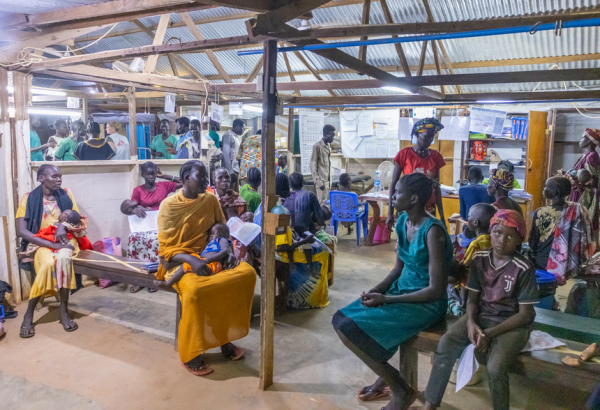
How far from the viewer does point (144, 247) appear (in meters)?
4.72

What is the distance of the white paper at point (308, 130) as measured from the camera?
9.84 meters

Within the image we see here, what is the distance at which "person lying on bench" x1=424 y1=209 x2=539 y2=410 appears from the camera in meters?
2.25

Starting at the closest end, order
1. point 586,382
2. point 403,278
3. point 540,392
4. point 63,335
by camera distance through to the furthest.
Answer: point 586,382
point 403,278
point 540,392
point 63,335

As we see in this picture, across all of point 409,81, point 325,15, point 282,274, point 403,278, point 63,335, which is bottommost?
point 63,335

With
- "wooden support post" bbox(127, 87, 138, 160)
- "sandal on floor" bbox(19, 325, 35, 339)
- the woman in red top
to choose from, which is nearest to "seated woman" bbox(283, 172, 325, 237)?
the woman in red top

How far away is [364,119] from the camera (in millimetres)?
10227

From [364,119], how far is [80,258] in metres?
7.74

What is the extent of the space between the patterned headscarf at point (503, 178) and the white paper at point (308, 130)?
643 centimetres

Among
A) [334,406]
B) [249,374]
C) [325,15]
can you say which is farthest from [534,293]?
[325,15]

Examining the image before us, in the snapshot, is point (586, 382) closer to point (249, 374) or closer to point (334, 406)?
point (334, 406)

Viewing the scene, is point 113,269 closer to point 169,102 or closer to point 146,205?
point 146,205

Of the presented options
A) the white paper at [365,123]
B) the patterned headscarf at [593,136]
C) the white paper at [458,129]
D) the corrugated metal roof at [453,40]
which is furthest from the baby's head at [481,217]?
the white paper at [365,123]

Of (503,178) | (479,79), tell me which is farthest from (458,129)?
(503,178)

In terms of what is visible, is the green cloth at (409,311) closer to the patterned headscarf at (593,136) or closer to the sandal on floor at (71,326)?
the sandal on floor at (71,326)
